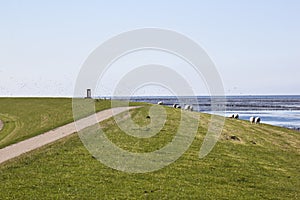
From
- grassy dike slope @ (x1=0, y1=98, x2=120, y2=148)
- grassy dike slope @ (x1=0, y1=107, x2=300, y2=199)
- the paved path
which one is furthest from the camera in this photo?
grassy dike slope @ (x1=0, y1=98, x2=120, y2=148)

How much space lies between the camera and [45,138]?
30.5 metres

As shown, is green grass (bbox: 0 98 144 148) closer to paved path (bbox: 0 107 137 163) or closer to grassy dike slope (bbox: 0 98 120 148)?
grassy dike slope (bbox: 0 98 120 148)

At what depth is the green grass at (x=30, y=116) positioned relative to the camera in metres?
38.2

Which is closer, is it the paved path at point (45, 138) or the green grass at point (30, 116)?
the paved path at point (45, 138)

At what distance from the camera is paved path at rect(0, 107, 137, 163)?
25.7 meters

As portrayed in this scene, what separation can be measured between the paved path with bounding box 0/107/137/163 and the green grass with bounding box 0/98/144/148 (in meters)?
1.53

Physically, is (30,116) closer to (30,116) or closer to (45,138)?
(30,116)

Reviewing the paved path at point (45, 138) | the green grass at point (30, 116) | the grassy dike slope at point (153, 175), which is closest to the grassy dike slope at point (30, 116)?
the green grass at point (30, 116)

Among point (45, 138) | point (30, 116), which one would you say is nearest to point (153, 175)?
point (45, 138)

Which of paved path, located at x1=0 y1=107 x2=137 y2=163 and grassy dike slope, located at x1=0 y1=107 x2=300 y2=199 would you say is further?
paved path, located at x1=0 y1=107 x2=137 y2=163

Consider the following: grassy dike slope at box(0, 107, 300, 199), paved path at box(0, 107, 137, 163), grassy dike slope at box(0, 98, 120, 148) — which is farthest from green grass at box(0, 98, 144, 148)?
grassy dike slope at box(0, 107, 300, 199)

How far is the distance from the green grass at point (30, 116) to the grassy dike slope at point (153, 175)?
377 inches

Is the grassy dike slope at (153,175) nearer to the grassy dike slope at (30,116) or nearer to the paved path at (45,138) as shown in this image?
the paved path at (45,138)

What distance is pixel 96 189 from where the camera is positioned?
Answer: 17516 mm
